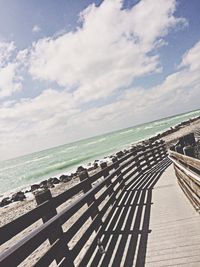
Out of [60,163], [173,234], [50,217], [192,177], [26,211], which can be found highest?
[50,217]

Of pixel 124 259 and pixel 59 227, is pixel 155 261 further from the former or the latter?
pixel 59 227

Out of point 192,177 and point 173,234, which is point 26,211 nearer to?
point 173,234

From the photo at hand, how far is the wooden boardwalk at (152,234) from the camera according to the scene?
4461 millimetres

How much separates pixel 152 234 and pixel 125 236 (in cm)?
54

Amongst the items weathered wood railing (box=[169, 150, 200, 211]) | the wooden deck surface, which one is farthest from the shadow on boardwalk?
weathered wood railing (box=[169, 150, 200, 211])

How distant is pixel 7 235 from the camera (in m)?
2.55

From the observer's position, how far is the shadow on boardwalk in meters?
4.61

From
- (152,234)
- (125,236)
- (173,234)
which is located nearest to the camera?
(173,234)

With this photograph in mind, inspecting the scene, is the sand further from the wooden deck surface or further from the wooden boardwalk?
the wooden deck surface

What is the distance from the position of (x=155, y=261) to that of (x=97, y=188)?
6.52 feet

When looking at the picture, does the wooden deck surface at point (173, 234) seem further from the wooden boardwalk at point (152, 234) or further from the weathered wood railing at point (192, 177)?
the weathered wood railing at point (192, 177)

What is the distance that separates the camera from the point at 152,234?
5586 mm

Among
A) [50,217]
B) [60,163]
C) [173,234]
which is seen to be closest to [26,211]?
[173,234]

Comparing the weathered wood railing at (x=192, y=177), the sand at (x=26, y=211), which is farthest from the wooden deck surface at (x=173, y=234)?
the sand at (x=26, y=211)
